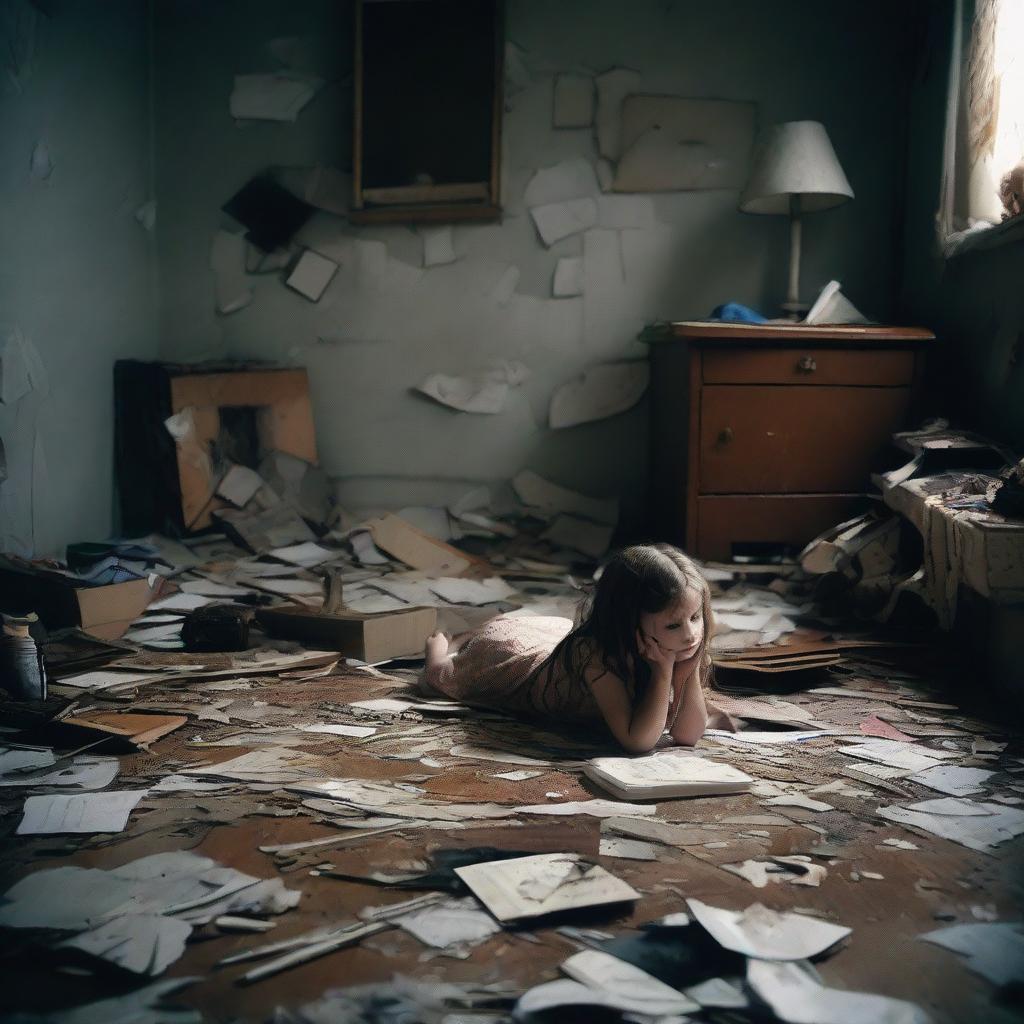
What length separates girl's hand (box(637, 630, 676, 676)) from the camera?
6.67 ft

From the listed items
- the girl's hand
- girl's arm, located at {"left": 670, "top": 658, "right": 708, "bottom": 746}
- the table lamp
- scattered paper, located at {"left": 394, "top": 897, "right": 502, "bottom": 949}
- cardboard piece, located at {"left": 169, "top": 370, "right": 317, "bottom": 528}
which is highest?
the table lamp

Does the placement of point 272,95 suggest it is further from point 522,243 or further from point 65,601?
point 65,601

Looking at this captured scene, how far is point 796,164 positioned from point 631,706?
108 inches

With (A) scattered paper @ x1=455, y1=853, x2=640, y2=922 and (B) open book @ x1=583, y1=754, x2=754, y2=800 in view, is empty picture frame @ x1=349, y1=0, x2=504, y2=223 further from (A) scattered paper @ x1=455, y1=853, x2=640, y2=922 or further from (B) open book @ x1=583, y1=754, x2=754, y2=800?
(A) scattered paper @ x1=455, y1=853, x2=640, y2=922

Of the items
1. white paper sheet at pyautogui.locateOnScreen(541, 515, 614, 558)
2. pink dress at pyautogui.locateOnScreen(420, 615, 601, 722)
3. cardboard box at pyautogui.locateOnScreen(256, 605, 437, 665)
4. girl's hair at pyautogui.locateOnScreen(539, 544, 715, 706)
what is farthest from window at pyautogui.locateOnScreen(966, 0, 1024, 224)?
cardboard box at pyautogui.locateOnScreen(256, 605, 437, 665)

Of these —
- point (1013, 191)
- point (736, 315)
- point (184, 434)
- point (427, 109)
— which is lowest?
point (184, 434)

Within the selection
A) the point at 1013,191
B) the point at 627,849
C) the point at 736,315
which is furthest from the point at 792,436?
the point at 627,849

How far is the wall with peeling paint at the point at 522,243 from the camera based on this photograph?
15.1ft

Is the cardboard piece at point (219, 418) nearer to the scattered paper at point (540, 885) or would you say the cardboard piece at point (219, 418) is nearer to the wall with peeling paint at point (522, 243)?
the wall with peeling paint at point (522, 243)

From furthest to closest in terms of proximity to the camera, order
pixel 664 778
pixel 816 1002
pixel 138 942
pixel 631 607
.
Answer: pixel 631 607 < pixel 664 778 < pixel 138 942 < pixel 816 1002

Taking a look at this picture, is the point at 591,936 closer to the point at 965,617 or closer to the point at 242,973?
the point at 242,973

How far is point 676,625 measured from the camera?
201 centimetres

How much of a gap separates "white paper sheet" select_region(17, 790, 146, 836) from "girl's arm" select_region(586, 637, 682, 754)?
903 millimetres

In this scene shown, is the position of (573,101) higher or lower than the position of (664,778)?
higher
